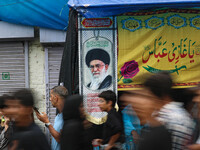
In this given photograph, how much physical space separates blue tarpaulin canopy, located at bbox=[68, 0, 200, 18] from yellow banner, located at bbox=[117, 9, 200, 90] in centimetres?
33

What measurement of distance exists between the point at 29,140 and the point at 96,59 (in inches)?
121

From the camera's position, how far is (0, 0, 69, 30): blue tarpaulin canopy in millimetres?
6848

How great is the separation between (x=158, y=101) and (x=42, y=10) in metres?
5.25

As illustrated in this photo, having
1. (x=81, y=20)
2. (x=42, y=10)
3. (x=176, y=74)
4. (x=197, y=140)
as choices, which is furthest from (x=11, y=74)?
(x=197, y=140)

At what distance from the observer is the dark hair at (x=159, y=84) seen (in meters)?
2.25

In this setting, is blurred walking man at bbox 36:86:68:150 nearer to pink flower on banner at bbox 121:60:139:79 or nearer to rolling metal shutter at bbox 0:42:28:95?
pink flower on banner at bbox 121:60:139:79

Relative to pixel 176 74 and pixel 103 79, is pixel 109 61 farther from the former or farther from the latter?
pixel 176 74

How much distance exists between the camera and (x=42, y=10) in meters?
6.86

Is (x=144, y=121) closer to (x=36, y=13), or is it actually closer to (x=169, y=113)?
(x=169, y=113)

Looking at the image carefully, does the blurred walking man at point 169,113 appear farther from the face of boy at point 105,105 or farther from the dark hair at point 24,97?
the face of boy at point 105,105

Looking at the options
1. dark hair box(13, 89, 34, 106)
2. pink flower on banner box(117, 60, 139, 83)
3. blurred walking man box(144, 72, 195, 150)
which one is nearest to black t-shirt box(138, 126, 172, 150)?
blurred walking man box(144, 72, 195, 150)

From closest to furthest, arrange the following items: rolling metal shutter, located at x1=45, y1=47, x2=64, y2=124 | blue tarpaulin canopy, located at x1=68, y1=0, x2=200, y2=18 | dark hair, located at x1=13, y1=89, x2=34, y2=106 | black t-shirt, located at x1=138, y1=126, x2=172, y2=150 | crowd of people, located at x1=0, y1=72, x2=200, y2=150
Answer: black t-shirt, located at x1=138, y1=126, x2=172, y2=150, crowd of people, located at x1=0, y1=72, x2=200, y2=150, dark hair, located at x1=13, y1=89, x2=34, y2=106, blue tarpaulin canopy, located at x1=68, y1=0, x2=200, y2=18, rolling metal shutter, located at x1=45, y1=47, x2=64, y2=124

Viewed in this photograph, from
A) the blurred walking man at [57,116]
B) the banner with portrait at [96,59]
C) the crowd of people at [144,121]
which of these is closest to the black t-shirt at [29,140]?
the crowd of people at [144,121]

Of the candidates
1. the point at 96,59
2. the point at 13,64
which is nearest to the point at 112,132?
the point at 96,59
